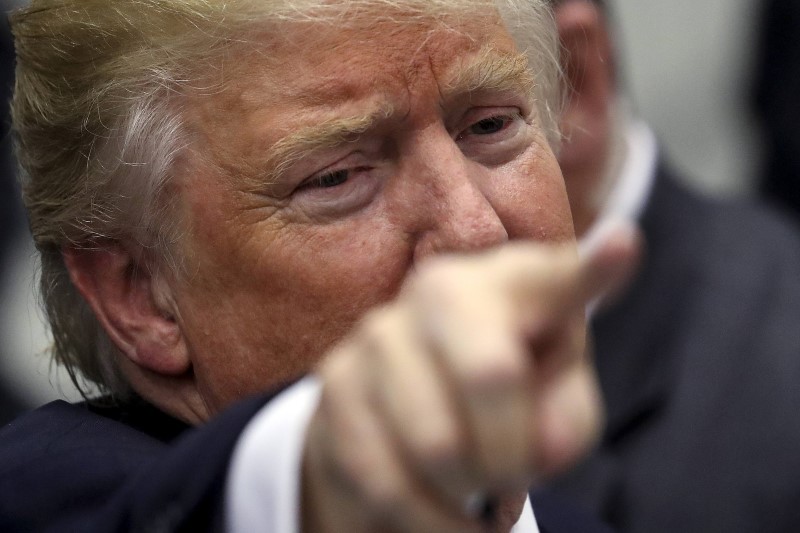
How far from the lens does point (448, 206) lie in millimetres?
1897

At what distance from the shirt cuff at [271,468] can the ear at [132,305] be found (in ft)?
2.14

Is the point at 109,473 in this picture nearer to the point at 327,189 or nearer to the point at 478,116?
the point at 327,189

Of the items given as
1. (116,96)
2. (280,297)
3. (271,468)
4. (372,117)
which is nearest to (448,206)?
(372,117)

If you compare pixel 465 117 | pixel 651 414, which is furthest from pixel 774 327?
pixel 465 117

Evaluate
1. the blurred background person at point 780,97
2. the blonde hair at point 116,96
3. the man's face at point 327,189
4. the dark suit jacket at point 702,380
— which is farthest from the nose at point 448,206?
the blurred background person at point 780,97

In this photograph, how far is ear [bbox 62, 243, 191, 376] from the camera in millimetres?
2062

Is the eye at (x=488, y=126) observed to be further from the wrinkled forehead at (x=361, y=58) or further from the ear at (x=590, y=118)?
the ear at (x=590, y=118)

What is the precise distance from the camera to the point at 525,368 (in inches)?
42.6

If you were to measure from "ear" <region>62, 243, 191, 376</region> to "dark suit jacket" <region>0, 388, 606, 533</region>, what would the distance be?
0.12 metres

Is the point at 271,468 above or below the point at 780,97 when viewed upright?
above

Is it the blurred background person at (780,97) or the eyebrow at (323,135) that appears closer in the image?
the eyebrow at (323,135)

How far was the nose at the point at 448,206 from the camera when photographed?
1886 mm

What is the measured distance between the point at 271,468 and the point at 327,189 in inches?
27.6

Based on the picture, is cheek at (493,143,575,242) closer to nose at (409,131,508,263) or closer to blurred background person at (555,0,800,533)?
nose at (409,131,508,263)
